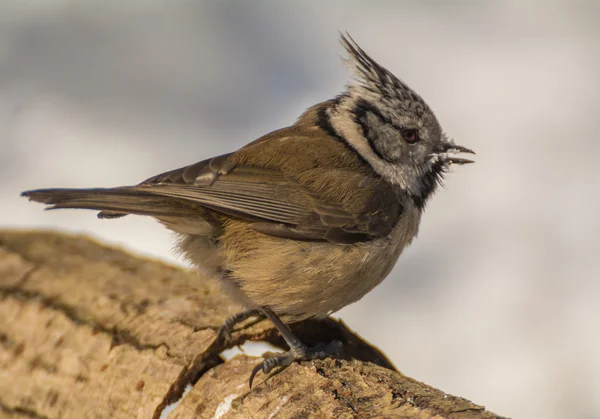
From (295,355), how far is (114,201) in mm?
1068

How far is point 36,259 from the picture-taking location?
4.15 m

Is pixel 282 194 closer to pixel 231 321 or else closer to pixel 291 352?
pixel 231 321

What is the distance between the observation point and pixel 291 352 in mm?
Result: 3225

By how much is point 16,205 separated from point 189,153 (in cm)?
150

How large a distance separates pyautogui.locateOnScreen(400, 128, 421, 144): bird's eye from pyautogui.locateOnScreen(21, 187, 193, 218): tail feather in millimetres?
1309

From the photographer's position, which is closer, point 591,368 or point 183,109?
point 591,368

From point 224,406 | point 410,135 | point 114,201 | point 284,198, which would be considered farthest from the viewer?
point 410,135

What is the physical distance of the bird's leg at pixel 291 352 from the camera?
308 centimetres

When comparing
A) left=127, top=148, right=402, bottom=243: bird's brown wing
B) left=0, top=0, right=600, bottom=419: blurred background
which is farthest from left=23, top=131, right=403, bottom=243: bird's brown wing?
left=0, top=0, right=600, bottom=419: blurred background

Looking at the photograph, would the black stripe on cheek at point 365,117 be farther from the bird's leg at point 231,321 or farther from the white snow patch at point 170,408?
the white snow patch at point 170,408

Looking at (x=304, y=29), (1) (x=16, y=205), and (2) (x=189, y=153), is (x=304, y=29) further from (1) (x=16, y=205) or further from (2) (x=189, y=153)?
(1) (x=16, y=205)

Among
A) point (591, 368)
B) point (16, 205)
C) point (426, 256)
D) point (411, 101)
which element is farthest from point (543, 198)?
point (16, 205)

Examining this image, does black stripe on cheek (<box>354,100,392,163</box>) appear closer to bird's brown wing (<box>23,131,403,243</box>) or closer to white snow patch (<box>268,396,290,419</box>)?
bird's brown wing (<box>23,131,403,243</box>)

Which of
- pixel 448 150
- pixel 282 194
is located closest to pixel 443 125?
pixel 448 150
